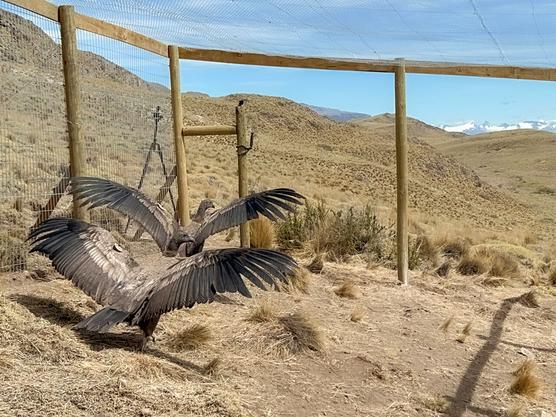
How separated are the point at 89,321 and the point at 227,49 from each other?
474 centimetres

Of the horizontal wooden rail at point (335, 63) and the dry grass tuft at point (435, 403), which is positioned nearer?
the dry grass tuft at point (435, 403)

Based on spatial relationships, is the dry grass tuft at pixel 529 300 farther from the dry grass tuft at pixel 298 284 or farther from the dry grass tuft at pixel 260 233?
the dry grass tuft at pixel 260 233

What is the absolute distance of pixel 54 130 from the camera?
20.7 feet

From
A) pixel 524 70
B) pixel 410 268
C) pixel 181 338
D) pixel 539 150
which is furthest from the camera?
pixel 539 150

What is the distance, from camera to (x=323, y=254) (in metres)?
8.59

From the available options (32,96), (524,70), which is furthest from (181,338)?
(524,70)

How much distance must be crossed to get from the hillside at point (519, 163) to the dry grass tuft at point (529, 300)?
64.6 ft

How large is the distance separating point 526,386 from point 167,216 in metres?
3.20

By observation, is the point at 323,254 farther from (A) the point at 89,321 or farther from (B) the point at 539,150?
(B) the point at 539,150

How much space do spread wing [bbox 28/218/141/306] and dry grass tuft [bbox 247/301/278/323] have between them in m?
1.38

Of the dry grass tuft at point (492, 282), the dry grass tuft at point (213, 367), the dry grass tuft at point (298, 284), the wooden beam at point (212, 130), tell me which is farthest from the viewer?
the dry grass tuft at point (492, 282)

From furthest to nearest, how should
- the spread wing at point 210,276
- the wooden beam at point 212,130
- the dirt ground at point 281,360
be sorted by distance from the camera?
the wooden beam at point 212,130 → the spread wing at point 210,276 → the dirt ground at point 281,360

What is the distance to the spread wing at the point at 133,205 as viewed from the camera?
5344 mm

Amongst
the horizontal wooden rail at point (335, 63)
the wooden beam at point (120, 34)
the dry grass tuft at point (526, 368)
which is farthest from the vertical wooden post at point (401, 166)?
the wooden beam at point (120, 34)
